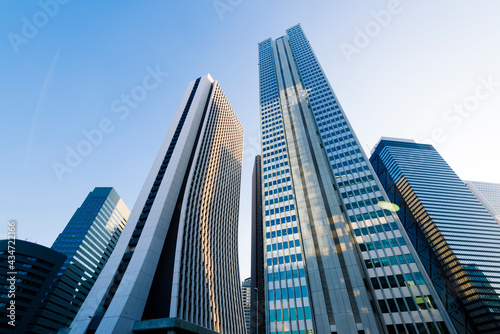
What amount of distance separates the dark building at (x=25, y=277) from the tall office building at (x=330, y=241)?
85582 millimetres

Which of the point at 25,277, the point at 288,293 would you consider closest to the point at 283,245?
the point at 288,293

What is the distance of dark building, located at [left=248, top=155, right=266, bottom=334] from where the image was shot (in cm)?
10181

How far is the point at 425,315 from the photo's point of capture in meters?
40.1

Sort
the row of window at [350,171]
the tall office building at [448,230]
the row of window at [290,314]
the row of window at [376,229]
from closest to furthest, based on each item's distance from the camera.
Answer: the row of window at [290,314] → the row of window at [376,229] → the row of window at [350,171] → the tall office building at [448,230]

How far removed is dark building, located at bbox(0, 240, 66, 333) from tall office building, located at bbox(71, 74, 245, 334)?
59.2m

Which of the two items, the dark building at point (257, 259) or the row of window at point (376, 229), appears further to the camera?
the dark building at point (257, 259)

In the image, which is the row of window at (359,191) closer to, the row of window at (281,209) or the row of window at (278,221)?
the row of window at (281,209)

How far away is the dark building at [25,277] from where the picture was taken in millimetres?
79625

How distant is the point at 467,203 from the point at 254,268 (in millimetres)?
126343

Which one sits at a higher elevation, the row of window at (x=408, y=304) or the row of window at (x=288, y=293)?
the row of window at (x=288, y=293)

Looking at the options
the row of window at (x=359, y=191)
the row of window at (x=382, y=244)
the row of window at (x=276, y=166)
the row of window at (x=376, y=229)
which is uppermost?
the row of window at (x=276, y=166)

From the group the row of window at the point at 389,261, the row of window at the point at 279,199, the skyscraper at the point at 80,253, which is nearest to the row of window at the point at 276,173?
the row of window at the point at 279,199

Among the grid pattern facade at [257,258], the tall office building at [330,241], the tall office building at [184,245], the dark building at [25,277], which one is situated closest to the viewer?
the tall office building at [184,245]

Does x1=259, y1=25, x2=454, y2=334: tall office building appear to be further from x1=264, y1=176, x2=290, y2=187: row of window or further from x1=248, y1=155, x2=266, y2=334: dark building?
x1=248, y1=155, x2=266, y2=334: dark building
